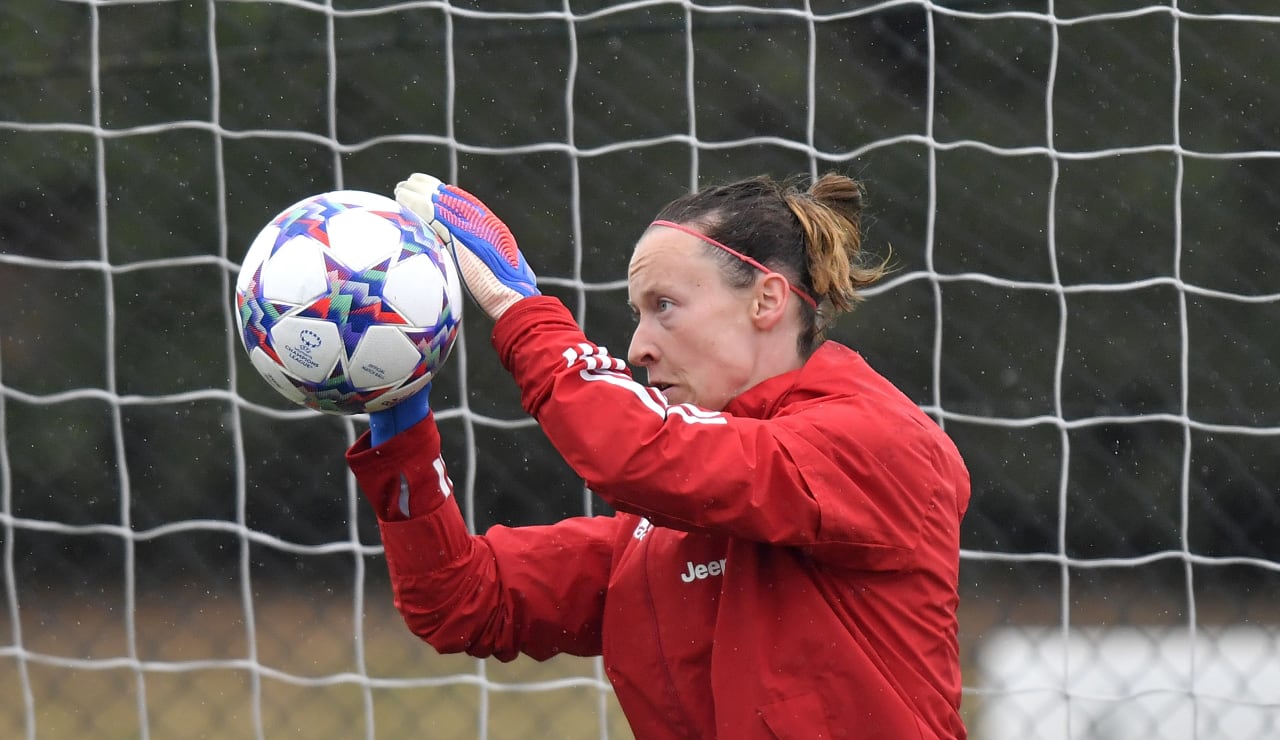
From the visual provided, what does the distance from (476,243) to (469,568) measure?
23.0 inches

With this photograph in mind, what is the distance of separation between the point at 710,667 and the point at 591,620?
38 cm

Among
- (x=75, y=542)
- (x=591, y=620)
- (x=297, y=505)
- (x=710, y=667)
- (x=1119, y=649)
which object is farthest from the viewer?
(x=75, y=542)

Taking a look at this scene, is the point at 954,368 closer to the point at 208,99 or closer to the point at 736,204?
the point at 208,99

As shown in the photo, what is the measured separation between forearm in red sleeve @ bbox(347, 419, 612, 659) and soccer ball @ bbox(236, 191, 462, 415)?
127 mm

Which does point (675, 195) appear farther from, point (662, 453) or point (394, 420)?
point (662, 453)

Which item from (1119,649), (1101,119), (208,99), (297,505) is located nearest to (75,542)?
(297,505)

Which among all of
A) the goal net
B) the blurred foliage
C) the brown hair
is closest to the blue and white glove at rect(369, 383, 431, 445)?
the brown hair

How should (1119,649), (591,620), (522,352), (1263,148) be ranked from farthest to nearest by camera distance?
(1263,148) < (1119,649) < (591,620) < (522,352)

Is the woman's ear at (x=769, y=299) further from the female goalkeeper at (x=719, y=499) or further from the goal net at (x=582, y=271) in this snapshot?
the goal net at (x=582, y=271)

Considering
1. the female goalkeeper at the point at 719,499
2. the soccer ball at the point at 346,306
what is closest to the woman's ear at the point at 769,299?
the female goalkeeper at the point at 719,499

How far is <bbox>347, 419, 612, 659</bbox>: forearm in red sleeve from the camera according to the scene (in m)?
2.39

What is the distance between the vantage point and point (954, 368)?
711 cm

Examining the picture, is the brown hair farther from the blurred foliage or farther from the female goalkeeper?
the blurred foliage

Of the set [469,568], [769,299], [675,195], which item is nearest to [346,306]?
[469,568]
